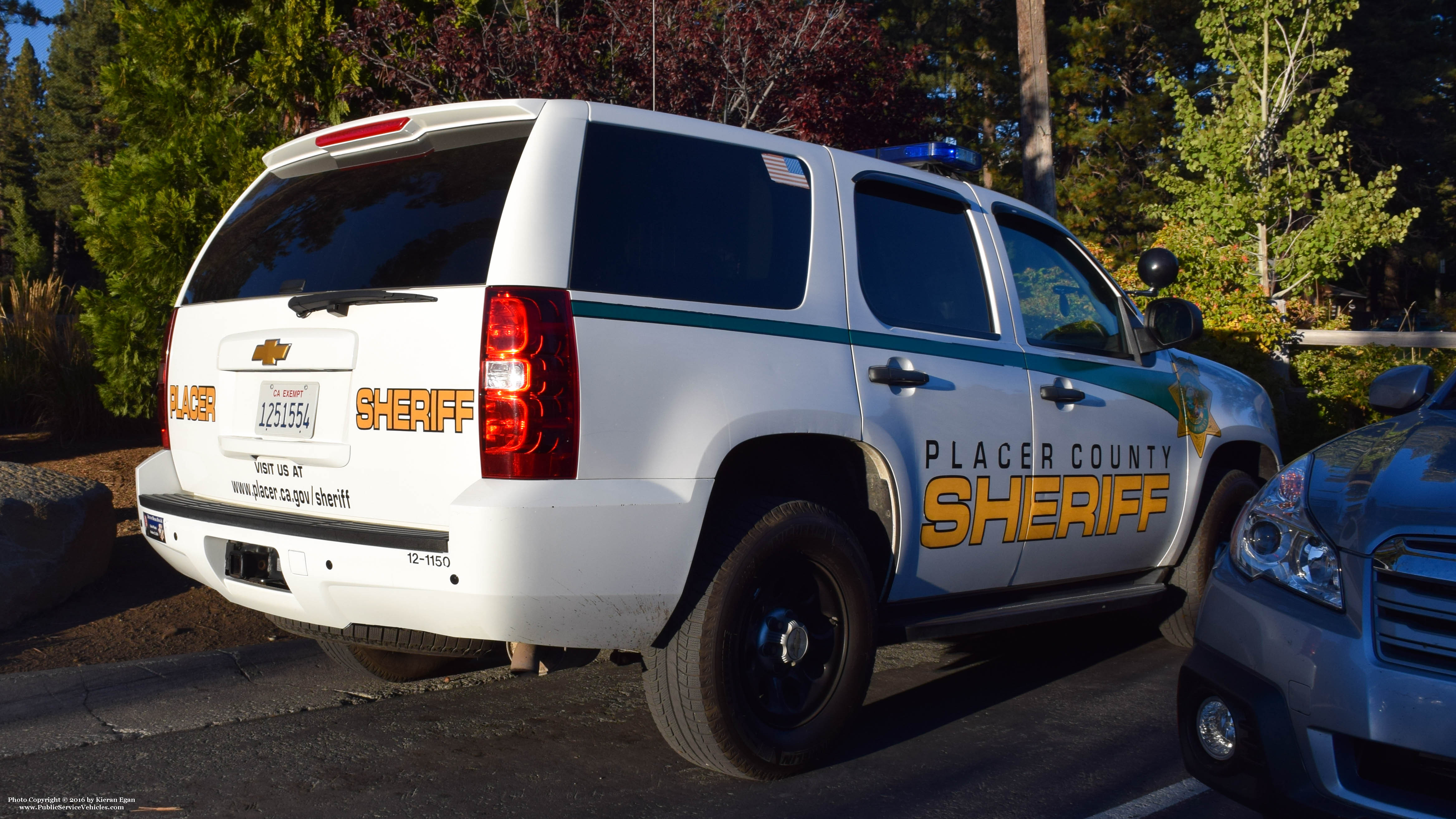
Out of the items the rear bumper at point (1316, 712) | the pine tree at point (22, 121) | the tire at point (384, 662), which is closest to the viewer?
the rear bumper at point (1316, 712)

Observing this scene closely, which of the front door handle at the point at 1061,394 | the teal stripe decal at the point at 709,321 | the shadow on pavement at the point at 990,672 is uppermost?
the teal stripe decal at the point at 709,321

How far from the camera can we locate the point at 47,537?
16.4ft

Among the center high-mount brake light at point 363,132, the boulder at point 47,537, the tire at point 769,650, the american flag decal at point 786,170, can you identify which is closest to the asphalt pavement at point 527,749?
the tire at point 769,650

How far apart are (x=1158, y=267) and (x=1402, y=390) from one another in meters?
1.33

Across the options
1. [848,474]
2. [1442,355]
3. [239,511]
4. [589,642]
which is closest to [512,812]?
[589,642]

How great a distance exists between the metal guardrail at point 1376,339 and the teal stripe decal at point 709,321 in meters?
9.51

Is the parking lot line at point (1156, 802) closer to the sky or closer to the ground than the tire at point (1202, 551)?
closer to the ground

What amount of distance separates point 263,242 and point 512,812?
204cm

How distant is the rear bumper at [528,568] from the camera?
9.36 ft

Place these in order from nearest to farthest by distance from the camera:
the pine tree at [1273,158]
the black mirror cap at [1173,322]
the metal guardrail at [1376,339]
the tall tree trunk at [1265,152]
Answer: the black mirror cap at [1173,322] < the metal guardrail at [1376,339] < the pine tree at [1273,158] < the tall tree trunk at [1265,152]

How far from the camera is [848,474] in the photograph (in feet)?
12.4

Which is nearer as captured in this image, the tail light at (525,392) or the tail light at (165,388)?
the tail light at (525,392)

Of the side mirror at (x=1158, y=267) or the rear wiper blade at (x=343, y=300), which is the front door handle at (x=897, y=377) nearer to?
the rear wiper blade at (x=343, y=300)

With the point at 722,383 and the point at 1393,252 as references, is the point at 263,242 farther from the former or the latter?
the point at 1393,252
